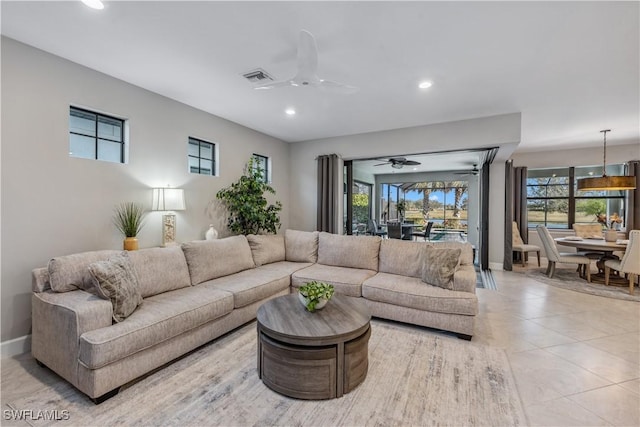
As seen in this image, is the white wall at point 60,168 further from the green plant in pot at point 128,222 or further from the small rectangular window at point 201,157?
the small rectangular window at point 201,157

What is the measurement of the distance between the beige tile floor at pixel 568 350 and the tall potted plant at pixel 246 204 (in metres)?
3.04

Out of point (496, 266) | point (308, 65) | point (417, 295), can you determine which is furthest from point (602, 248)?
point (308, 65)

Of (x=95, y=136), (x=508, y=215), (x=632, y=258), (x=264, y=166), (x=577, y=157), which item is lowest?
(x=632, y=258)

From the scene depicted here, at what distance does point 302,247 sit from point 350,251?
2.63ft

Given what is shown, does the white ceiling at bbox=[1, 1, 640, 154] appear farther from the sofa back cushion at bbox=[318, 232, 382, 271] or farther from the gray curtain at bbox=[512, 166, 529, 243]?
the gray curtain at bbox=[512, 166, 529, 243]

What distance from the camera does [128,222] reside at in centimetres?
331

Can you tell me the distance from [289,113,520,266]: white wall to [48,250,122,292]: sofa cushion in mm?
4189

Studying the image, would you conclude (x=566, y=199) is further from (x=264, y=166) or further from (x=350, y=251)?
(x=264, y=166)

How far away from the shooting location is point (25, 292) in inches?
104

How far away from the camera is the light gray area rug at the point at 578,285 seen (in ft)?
14.5

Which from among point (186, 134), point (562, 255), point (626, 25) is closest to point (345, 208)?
point (186, 134)

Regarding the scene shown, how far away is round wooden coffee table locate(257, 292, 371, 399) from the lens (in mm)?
2008

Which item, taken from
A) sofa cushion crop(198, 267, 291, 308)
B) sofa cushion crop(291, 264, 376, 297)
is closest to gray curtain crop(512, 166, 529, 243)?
sofa cushion crop(291, 264, 376, 297)

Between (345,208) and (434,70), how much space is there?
3.59 m
